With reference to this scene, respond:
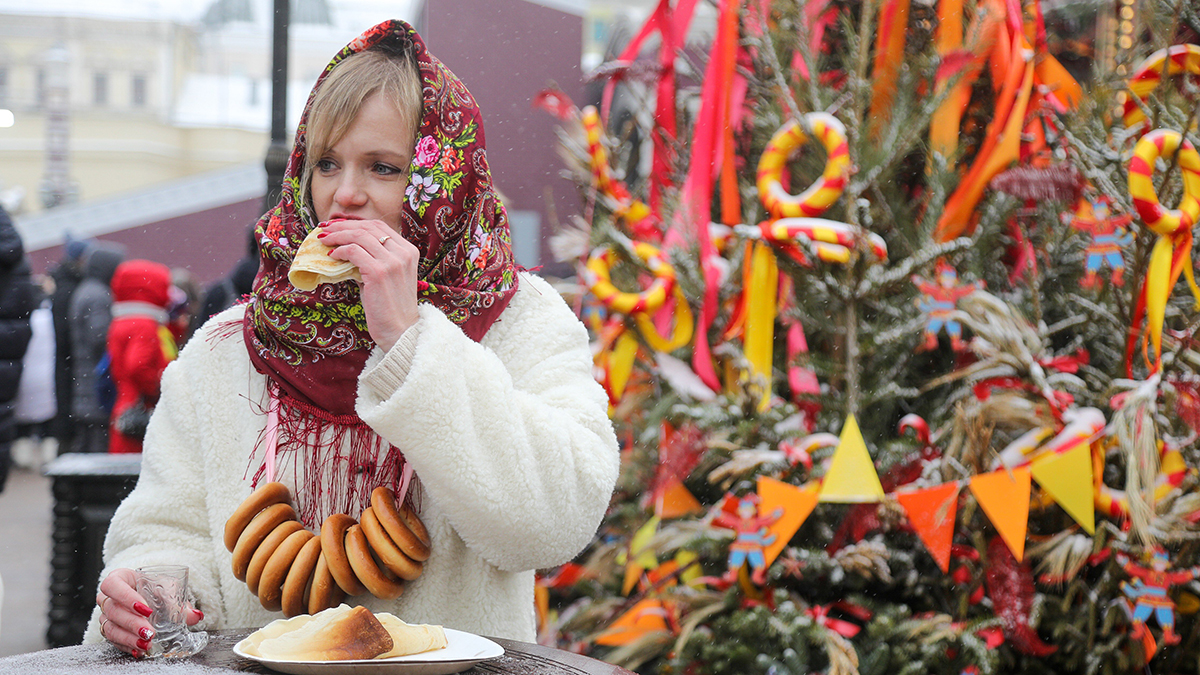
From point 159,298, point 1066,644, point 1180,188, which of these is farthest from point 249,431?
point 159,298

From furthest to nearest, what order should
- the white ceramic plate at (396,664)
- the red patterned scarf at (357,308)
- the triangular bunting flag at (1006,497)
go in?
the triangular bunting flag at (1006,497)
the red patterned scarf at (357,308)
the white ceramic plate at (396,664)

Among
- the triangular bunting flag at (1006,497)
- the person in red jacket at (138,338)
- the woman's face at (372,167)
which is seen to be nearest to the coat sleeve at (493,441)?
the woman's face at (372,167)

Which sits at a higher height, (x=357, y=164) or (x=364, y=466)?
(x=357, y=164)

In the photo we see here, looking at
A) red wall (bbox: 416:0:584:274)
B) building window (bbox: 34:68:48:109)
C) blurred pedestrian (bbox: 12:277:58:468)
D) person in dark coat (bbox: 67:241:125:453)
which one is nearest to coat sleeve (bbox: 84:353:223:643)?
person in dark coat (bbox: 67:241:125:453)

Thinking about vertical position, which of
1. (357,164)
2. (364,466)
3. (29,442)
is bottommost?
(29,442)

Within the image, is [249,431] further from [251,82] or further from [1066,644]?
[251,82]

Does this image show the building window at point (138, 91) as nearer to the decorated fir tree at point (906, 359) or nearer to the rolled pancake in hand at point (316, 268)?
the decorated fir tree at point (906, 359)

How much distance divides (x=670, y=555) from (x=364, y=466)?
1959 millimetres

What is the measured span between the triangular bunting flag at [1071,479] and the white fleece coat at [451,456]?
1.56 m

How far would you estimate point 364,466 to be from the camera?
1.68 metres

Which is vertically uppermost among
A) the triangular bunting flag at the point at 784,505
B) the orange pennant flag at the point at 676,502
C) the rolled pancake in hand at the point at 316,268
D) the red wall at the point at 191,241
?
the rolled pancake in hand at the point at 316,268

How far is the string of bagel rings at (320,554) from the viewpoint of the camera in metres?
1.51

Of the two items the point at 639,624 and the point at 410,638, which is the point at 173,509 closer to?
the point at 410,638

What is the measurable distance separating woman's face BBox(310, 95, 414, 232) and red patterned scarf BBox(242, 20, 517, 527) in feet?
0.10
